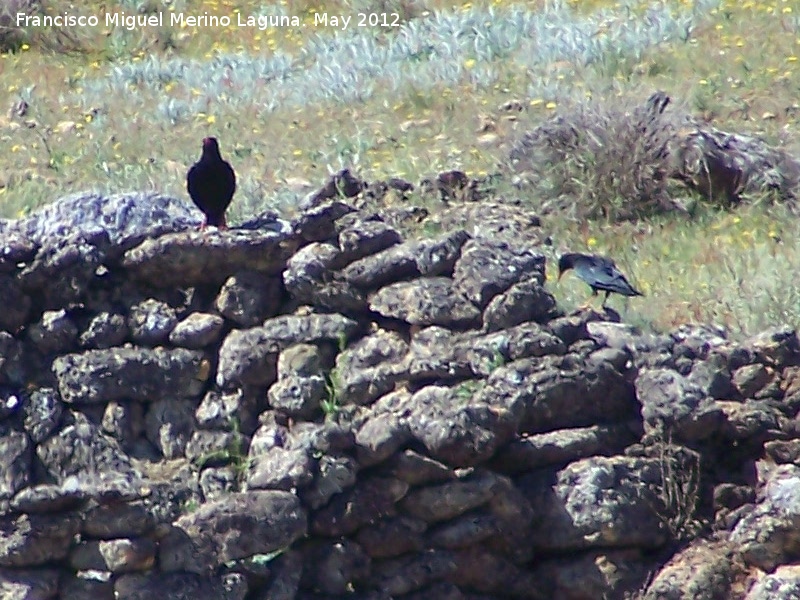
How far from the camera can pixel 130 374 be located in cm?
690

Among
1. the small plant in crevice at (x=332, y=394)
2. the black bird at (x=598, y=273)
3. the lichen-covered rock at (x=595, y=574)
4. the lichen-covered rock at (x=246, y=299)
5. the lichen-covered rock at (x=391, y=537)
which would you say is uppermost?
the black bird at (x=598, y=273)

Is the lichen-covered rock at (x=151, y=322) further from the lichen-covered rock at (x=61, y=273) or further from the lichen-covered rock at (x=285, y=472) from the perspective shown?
the lichen-covered rock at (x=285, y=472)

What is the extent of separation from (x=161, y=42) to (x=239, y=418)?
12.0 m

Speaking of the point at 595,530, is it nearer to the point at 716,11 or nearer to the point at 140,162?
the point at 140,162

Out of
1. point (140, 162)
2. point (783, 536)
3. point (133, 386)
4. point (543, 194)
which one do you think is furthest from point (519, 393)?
point (140, 162)

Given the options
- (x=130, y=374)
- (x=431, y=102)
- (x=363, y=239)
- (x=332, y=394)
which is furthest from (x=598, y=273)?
(x=431, y=102)

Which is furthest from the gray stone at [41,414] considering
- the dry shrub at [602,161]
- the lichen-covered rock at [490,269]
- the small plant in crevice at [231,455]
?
the dry shrub at [602,161]

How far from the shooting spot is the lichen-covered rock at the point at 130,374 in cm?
687

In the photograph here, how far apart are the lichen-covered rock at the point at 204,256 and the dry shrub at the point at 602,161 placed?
3.17m

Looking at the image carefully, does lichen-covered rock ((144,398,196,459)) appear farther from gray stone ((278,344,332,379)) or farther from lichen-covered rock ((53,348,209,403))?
gray stone ((278,344,332,379))

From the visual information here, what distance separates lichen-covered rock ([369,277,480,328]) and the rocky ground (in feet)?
0.04

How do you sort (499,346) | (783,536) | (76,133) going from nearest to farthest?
1. (783,536)
2. (499,346)
3. (76,133)

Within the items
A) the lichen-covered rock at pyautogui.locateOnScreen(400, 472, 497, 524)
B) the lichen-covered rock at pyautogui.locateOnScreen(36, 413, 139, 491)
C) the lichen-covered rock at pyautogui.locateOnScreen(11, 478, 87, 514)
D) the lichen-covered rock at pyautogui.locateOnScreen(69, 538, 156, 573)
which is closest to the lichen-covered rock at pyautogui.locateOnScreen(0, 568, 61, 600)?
the lichen-covered rock at pyautogui.locateOnScreen(69, 538, 156, 573)

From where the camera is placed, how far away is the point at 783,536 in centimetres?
634
